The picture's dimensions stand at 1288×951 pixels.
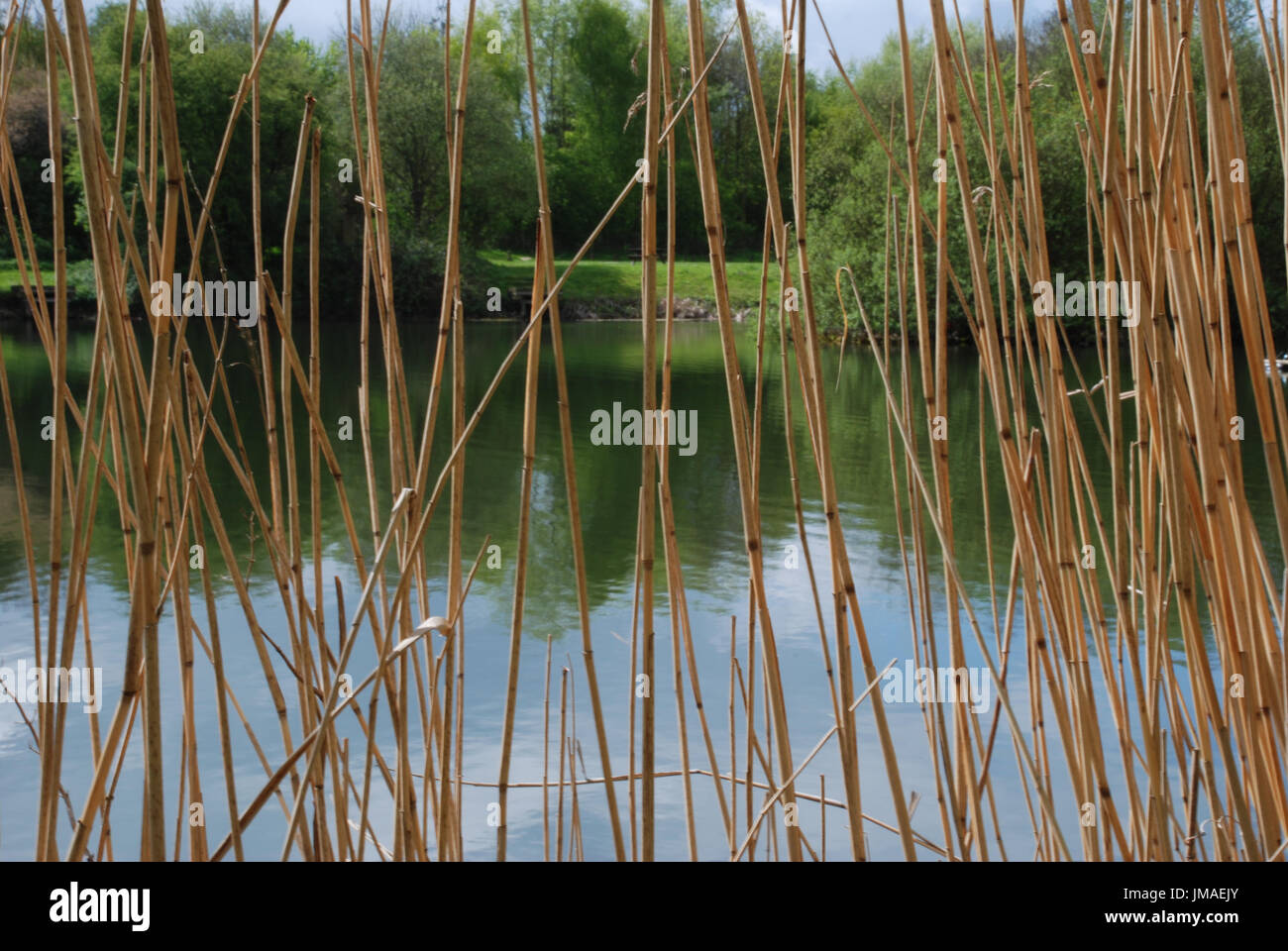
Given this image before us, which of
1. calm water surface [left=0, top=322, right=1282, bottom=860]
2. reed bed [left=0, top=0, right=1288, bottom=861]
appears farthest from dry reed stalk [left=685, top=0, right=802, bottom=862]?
calm water surface [left=0, top=322, right=1282, bottom=860]

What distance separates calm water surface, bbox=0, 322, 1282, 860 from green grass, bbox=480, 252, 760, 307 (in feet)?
25.6

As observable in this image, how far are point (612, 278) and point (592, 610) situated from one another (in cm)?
1482

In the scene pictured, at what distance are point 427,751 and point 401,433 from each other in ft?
0.87

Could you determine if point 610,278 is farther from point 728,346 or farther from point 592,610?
point 728,346

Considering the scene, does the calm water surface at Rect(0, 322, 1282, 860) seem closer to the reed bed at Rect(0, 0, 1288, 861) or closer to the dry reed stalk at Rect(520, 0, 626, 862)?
the reed bed at Rect(0, 0, 1288, 861)

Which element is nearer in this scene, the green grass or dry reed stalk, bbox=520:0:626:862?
dry reed stalk, bbox=520:0:626:862

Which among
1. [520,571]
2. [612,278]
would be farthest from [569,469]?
[612,278]

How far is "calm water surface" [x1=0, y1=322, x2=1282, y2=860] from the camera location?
236cm

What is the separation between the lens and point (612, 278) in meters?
18.0

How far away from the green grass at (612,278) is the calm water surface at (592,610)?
7.79 meters

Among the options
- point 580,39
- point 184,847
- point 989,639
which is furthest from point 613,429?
point 580,39

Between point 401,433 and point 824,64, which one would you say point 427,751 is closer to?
point 401,433

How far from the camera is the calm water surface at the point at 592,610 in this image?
92.8 inches

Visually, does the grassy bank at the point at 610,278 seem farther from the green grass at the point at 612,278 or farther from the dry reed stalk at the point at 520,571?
the dry reed stalk at the point at 520,571
